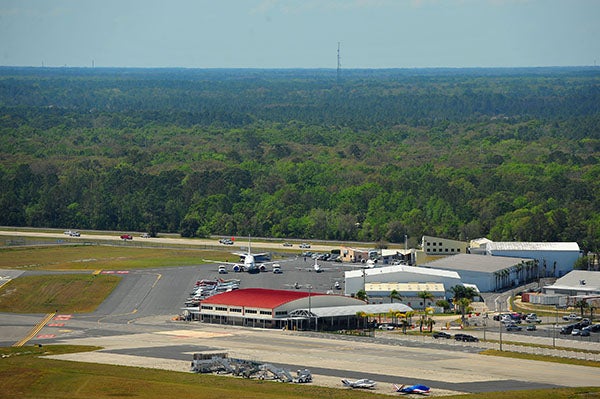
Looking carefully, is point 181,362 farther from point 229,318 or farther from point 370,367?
point 229,318

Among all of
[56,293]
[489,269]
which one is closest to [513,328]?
[489,269]

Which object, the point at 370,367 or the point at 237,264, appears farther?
the point at 237,264

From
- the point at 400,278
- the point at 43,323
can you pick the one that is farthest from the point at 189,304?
the point at 400,278

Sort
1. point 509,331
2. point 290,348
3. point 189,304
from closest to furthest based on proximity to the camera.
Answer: point 290,348
point 509,331
point 189,304

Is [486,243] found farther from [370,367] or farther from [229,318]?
[370,367]

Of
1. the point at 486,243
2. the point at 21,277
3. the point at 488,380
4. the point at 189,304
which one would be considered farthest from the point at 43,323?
the point at 486,243

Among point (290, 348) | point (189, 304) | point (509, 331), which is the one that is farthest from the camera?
point (189, 304)
